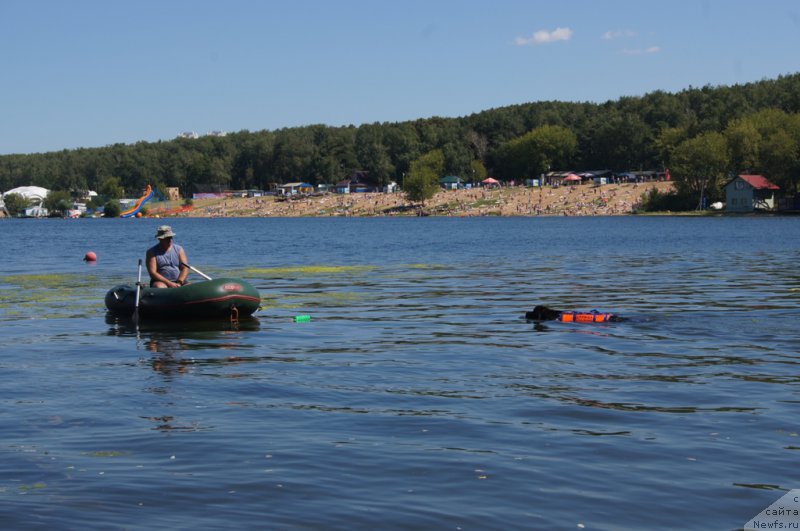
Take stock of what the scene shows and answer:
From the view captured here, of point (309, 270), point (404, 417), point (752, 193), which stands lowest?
point (309, 270)

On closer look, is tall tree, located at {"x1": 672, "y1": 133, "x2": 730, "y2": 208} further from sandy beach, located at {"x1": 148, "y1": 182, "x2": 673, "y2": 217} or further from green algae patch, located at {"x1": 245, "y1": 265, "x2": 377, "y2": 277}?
green algae patch, located at {"x1": 245, "y1": 265, "x2": 377, "y2": 277}

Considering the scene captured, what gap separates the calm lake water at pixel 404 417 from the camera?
9.20m

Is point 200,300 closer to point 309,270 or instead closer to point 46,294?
point 46,294

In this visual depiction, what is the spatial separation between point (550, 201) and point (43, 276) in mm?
136771

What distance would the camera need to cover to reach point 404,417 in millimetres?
12766

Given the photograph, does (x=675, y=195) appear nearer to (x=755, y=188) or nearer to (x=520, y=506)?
(x=755, y=188)

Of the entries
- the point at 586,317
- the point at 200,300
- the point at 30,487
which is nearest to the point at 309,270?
the point at 200,300

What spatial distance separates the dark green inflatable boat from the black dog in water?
6810mm

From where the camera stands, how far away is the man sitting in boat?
2309 centimetres

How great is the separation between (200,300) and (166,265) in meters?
1.59

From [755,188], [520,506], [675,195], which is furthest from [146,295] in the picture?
[675,195]

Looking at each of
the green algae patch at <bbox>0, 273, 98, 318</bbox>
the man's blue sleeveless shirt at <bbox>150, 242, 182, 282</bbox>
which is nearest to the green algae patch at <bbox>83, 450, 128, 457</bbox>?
the man's blue sleeveless shirt at <bbox>150, 242, 182, 282</bbox>

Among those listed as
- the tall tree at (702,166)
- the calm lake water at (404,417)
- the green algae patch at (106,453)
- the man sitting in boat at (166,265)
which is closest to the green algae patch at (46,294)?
the calm lake water at (404,417)

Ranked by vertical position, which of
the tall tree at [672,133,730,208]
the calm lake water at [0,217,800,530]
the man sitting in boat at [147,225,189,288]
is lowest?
the calm lake water at [0,217,800,530]
